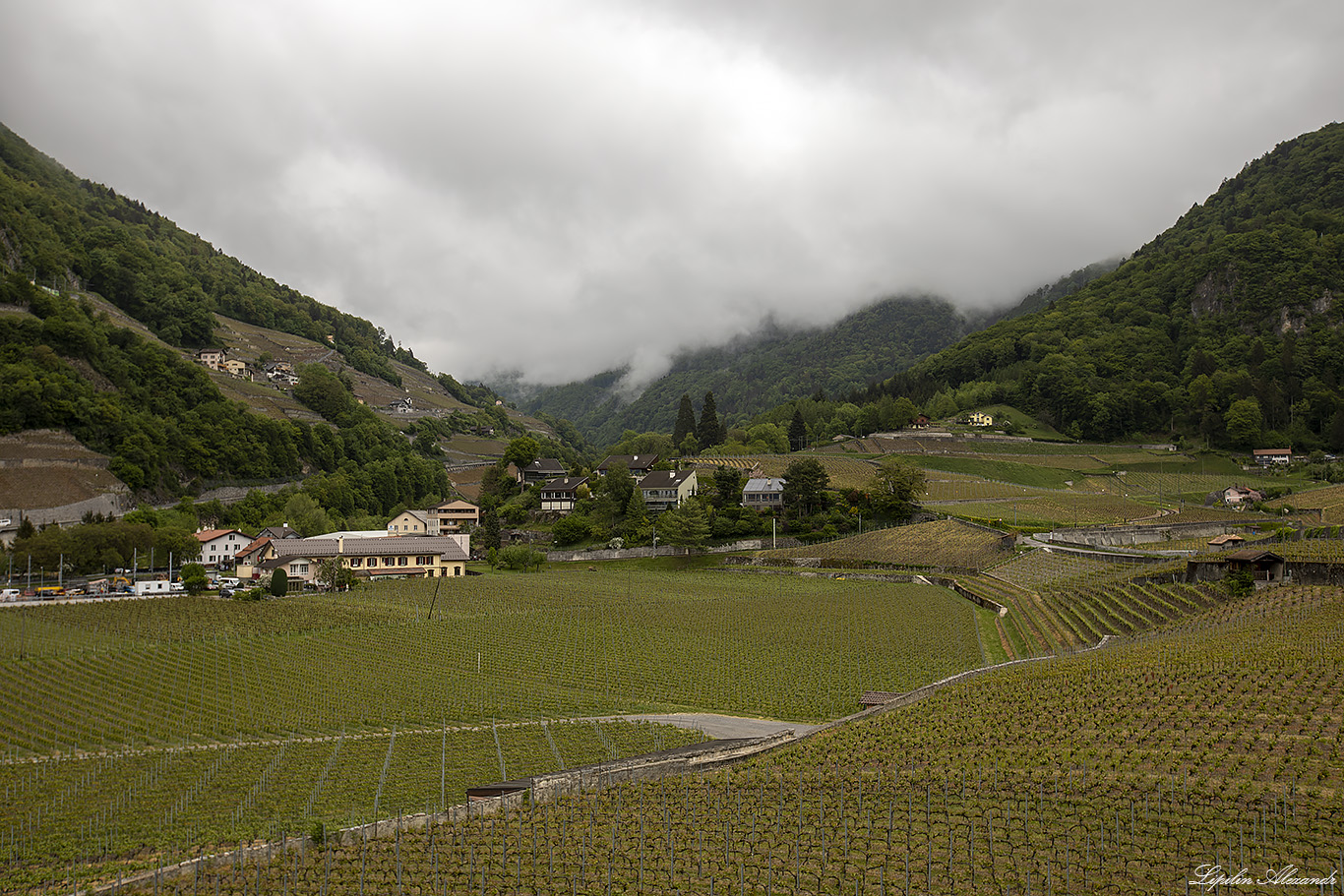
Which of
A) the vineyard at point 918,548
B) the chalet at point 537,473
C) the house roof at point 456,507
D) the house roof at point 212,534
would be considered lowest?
the vineyard at point 918,548

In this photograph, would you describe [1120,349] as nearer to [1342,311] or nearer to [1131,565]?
[1342,311]

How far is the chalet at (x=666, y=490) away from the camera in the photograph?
84.5m

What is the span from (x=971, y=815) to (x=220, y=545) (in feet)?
228

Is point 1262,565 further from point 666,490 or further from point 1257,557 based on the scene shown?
point 666,490

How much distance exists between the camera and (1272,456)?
322 ft

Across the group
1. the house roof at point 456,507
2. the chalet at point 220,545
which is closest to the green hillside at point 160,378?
the house roof at point 456,507

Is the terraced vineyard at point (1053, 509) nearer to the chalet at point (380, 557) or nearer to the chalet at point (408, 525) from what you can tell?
the chalet at point (380, 557)

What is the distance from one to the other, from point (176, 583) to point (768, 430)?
87438mm

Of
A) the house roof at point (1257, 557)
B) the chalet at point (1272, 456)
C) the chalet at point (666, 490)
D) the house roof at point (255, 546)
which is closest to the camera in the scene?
the house roof at point (1257, 557)

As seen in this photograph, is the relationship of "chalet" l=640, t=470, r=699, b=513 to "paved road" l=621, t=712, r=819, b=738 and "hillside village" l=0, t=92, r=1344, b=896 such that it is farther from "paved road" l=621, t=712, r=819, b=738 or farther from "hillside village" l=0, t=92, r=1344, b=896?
"paved road" l=621, t=712, r=819, b=738

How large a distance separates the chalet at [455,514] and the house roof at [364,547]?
21.0 metres

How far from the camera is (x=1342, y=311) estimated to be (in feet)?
378

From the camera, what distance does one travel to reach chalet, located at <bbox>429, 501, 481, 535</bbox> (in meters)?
87.1

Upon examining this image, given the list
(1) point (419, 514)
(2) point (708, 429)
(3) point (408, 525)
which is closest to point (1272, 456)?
(2) point (708, 429)
